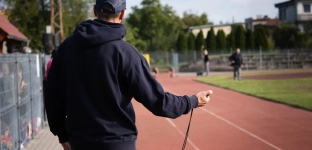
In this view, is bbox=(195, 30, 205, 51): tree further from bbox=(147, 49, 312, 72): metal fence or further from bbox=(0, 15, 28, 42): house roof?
bbox=(0, 15, 28, 42): house roof

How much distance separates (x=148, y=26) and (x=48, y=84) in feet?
313

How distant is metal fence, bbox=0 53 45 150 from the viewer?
9.95 meters

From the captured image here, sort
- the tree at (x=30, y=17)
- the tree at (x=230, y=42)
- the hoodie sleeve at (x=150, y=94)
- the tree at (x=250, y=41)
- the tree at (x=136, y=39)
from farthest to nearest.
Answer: the tree at (x=136, y=39) < the tree at (x=230, y=42) < the tree at (x=250, y=41) < the tree at (x=30, y=17) < the hoodie sleeve at (x=150, y=94)

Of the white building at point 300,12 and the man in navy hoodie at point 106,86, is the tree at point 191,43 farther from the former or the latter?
the man in navy hoodie at point 106,86

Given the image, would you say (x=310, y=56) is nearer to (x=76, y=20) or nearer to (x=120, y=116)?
(x=76, y=20)

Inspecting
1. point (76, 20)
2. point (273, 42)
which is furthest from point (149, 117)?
point (273, 42)

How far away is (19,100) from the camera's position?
1192 cm

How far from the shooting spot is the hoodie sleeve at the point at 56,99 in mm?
4367

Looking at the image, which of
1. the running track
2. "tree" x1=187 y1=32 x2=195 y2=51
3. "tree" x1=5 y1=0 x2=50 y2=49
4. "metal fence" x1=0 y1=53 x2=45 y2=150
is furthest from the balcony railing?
"metal fence" x1=0 y1=53 x2=45 y2=150

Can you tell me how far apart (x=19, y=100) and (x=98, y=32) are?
823 centimetres

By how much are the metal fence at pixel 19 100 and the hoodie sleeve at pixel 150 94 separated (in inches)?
224

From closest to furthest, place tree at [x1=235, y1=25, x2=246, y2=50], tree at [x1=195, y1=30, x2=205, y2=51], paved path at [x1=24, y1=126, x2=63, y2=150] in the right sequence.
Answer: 1. paved path at [x1=24, y1=126, x2=63, y2=150]
2. tree at [x1=235, y1=25, x2=246, y2=50]
3. tree at [x1=195, y1=30, x2=205, y2=51]

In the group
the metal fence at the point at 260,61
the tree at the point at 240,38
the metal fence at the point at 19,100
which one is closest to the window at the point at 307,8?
the tree at the point at 240,38

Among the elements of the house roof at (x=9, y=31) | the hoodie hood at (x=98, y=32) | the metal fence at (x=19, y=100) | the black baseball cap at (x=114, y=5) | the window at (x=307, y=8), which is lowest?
the metal fence at (x=19, y=100)
